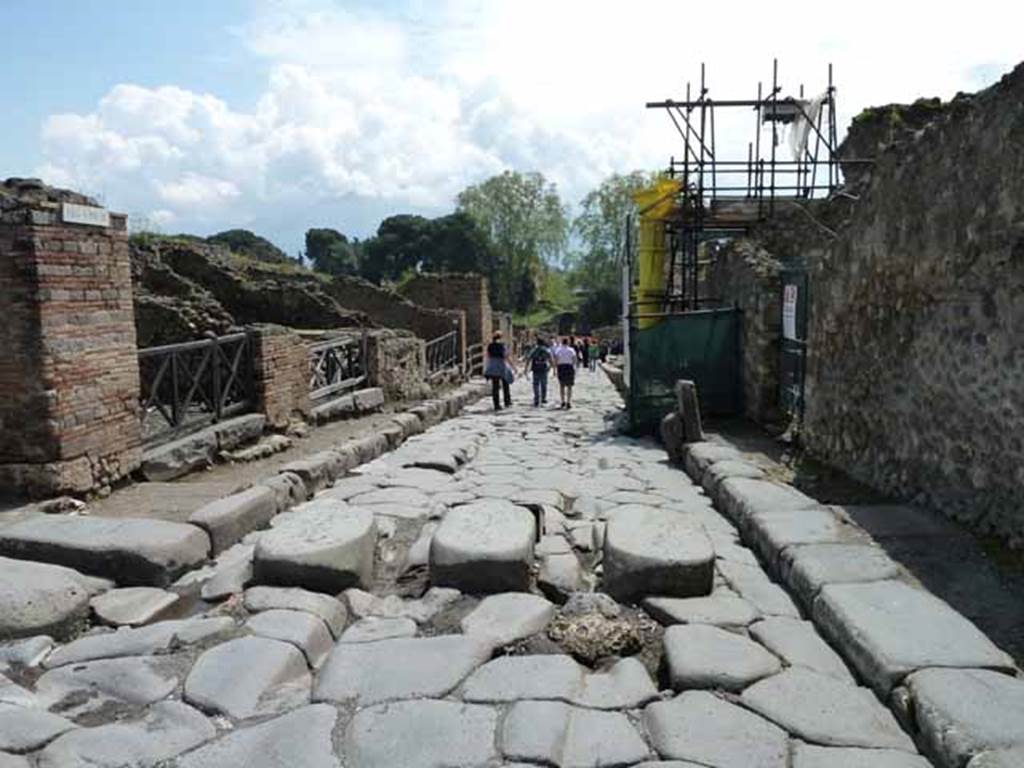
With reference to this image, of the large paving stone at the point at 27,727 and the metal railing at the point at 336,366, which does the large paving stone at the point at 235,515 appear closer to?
the large paving stone at the point at 27,727

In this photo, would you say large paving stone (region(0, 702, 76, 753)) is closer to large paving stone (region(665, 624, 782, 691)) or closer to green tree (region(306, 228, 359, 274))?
large paving stone (region(665, 624, 782, 691))

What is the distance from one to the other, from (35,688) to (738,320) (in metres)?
9.46

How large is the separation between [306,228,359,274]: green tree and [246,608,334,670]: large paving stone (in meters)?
65.3

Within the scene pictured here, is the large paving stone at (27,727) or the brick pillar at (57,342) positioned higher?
the brick pillar at (57,342)

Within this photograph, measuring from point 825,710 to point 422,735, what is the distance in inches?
59.5

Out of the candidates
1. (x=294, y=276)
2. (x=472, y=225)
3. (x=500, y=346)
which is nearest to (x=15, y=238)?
(x=500, y=346)

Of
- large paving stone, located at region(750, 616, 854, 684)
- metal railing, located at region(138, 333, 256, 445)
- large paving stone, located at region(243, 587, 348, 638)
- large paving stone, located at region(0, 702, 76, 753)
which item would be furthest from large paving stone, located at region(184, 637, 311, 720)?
metal railing, located at region(138, 333, 256, 445)

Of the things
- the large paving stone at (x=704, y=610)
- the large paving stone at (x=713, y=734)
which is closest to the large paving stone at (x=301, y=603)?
the large paving stone at (x=704, y=610)

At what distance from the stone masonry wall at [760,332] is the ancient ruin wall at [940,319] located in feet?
8.61

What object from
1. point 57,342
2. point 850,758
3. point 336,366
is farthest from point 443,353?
point 850,758

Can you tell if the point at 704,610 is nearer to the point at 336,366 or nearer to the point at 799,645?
the point at 799,645

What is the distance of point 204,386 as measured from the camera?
31.0ft

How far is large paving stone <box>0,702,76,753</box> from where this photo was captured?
2955mm

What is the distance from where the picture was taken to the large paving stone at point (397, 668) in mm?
3375
